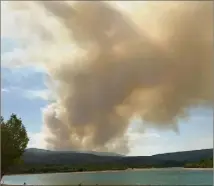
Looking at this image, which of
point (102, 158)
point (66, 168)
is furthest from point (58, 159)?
point (102, 158)

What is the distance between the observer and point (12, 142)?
6.63 meters

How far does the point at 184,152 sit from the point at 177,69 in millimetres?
1566

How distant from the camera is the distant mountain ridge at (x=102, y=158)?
6.04 meters

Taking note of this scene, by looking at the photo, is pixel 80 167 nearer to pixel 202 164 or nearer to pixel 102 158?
pixel 102 158

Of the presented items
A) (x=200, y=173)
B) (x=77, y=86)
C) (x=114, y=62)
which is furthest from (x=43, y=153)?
(x=200, y=173)

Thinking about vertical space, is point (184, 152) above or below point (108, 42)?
below

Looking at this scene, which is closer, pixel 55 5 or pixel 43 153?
pixel 55 5

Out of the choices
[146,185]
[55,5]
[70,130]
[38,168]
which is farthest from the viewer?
[146,185]

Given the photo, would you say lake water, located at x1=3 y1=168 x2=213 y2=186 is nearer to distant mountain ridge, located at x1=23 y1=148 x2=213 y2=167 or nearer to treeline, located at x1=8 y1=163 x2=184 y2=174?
treeline, located at x1=8 y1=163 x2=184 y2=174

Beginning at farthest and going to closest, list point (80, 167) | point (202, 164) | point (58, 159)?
1. point (202, 164)
2. point (80, 167)
3. point (58, 159)

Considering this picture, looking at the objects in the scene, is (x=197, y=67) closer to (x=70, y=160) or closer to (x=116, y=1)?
(x=116, y=1)

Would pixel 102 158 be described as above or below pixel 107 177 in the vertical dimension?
above

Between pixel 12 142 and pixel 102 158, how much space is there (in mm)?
1771

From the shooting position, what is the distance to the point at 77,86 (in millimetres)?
5605
